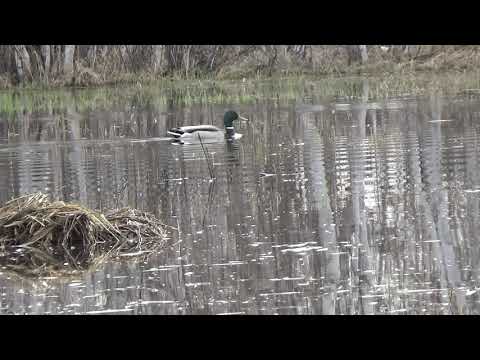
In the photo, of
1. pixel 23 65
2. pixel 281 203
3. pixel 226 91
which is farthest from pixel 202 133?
pixel 23 65

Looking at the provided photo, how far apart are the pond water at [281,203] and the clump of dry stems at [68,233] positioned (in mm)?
337

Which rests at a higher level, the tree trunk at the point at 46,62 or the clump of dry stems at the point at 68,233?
the tree trunk at the point at 46,62

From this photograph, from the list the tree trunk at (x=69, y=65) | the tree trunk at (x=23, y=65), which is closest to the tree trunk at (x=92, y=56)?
the tree trunk at (x=69, y=65)

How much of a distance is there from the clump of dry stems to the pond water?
1.10 feet

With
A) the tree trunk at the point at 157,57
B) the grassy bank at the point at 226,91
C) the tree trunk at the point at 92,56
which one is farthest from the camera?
the tree trunk at the point at 157,57

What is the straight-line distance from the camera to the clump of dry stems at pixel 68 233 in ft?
33.9

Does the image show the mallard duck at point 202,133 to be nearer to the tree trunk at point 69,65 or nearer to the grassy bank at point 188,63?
the grassy bank at point 188,63

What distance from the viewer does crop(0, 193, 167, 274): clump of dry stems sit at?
33.9 feet

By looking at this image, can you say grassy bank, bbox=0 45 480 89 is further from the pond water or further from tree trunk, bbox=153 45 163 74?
the pond water

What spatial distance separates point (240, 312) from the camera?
25.6 feet

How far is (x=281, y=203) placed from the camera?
12.0 meters

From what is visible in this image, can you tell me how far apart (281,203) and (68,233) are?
2.51m

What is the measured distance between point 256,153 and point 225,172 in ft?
6.72

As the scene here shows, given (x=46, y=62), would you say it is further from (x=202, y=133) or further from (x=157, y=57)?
(x=202, y=133)
